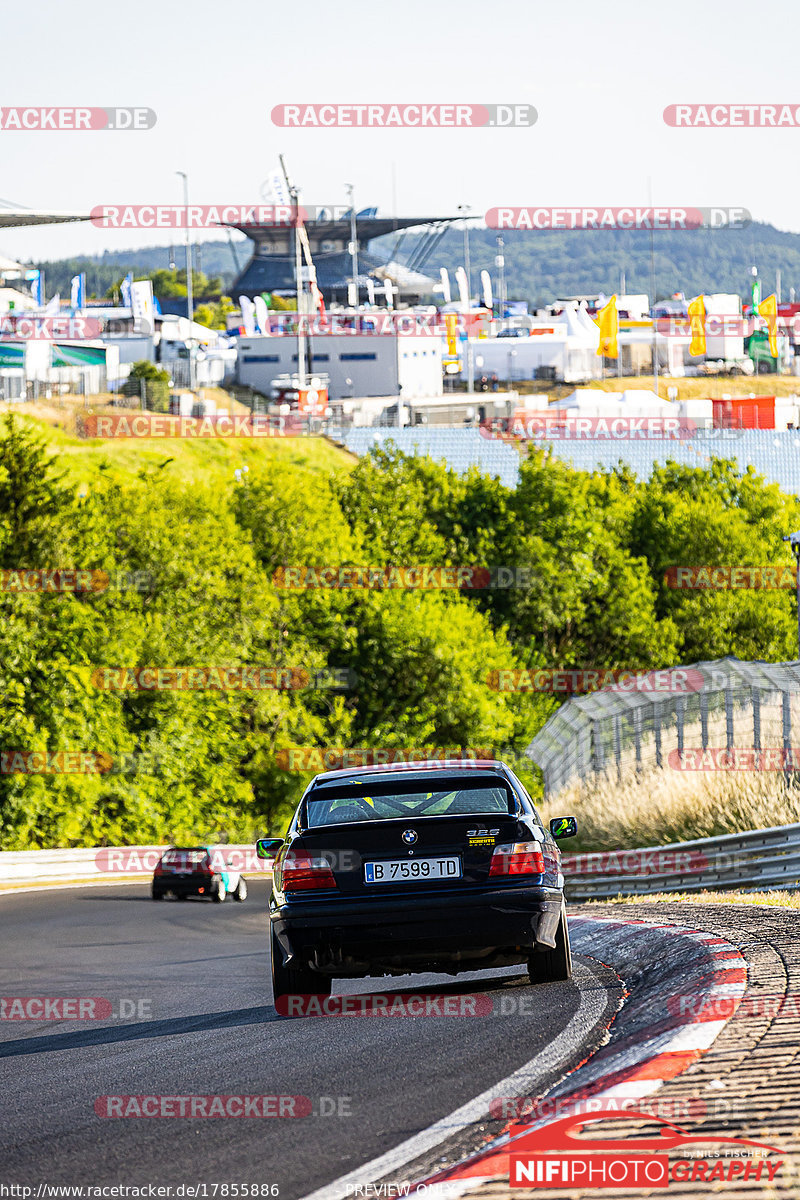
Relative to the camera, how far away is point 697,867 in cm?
1866

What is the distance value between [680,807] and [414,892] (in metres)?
13.9

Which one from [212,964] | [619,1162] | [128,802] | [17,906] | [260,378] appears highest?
[260,378]

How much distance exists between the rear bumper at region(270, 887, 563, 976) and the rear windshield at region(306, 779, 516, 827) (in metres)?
0.50

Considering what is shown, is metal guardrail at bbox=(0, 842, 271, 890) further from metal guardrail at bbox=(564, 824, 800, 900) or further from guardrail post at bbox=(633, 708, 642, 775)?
metal guardrail at bbox=(564, 824, 800, 900)

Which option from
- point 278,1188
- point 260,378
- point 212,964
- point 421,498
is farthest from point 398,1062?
point 260,378

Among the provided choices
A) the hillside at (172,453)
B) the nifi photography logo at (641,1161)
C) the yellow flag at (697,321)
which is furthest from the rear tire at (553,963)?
the yellow flag at (697,321)

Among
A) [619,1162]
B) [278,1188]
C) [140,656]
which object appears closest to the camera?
[619,1162]

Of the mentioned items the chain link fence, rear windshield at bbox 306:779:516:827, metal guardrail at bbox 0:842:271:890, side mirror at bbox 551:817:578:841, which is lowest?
metal guardrail at bbox 0:842:271:890

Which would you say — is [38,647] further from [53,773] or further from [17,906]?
[17,906]

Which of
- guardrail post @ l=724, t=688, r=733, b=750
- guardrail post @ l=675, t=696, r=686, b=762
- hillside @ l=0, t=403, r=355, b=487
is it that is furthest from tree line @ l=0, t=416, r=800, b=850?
guardrail post @ l=724, t=688, r=733, b=750

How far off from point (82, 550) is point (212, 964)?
4170 centimetres

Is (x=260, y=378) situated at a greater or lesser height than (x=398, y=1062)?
greater

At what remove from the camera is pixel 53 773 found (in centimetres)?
4953

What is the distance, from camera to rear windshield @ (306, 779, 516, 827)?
30.0 feet
